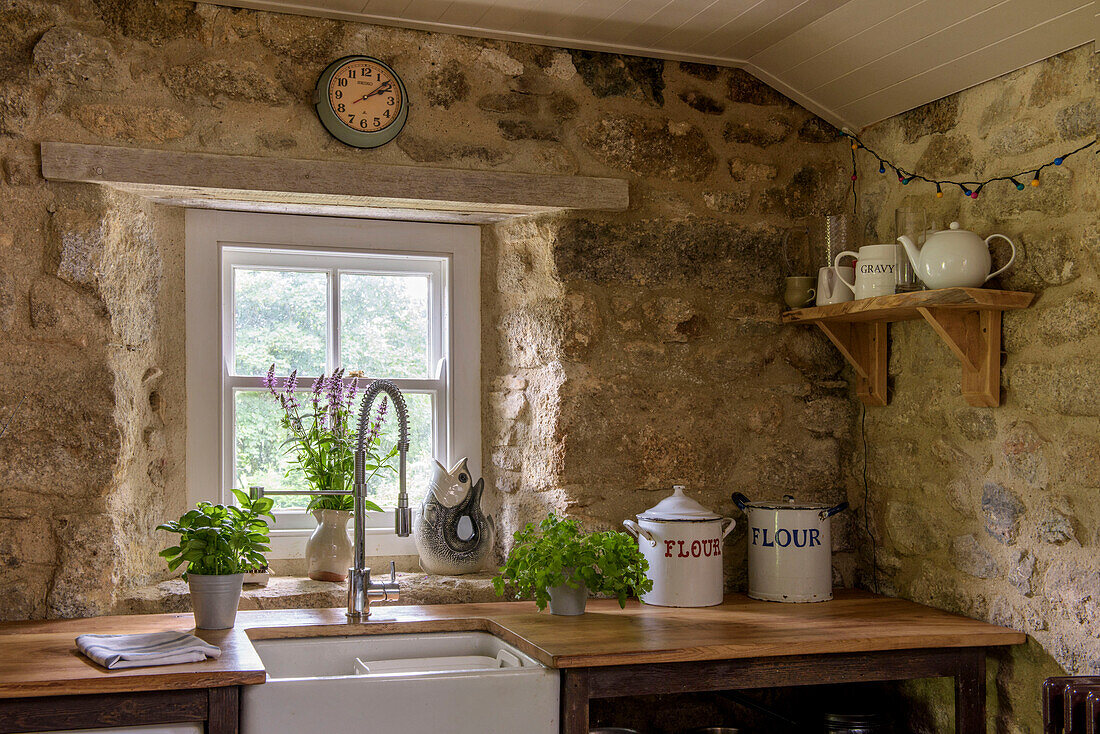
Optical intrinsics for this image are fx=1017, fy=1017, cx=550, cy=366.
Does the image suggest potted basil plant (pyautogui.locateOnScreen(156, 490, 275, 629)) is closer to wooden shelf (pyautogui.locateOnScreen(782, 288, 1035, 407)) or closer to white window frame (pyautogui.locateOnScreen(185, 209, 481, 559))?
white window frame (pyautogui.locateOnScreen(185, 209, 481, 559))

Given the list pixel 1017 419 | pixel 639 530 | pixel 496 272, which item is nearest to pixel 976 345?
pixel 1017 419

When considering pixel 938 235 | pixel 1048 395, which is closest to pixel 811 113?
pixel 938 235

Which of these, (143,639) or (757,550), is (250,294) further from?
(757,550)

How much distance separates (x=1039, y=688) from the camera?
2.34 m

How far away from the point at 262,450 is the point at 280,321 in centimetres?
37

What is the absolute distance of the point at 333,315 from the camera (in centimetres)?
298

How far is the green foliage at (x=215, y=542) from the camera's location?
229 centimetres

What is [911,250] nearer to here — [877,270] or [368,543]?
[877,270]

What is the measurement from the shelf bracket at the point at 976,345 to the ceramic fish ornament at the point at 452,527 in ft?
4.31

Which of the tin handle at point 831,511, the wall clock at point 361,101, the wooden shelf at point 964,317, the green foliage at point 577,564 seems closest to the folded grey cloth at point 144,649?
the green foliage at point 577,564

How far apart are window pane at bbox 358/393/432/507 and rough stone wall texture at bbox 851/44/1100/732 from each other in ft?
4.43

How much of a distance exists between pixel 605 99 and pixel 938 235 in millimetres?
994

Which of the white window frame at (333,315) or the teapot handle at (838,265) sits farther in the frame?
the white window frame at (333,315)

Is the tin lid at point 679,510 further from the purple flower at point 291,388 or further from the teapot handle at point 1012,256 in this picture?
the purple flower at point 291,388
